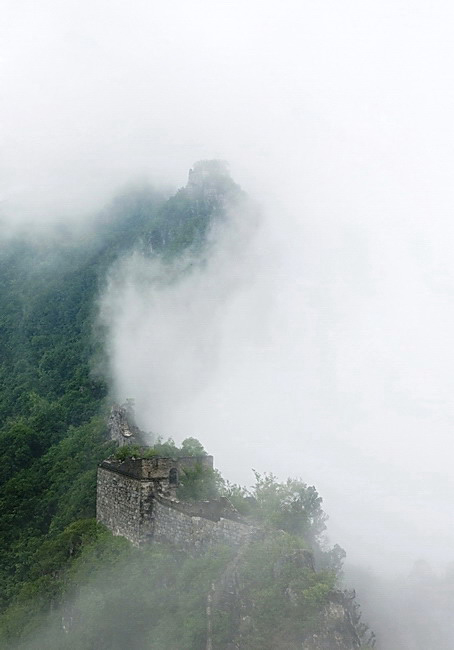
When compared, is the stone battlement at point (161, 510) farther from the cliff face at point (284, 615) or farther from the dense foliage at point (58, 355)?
the dense foliage at point (58, 355)

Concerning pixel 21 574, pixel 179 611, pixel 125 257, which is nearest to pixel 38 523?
pixel 21 574

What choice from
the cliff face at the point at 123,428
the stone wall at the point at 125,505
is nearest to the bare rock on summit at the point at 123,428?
the cliff face at the point at 123,428

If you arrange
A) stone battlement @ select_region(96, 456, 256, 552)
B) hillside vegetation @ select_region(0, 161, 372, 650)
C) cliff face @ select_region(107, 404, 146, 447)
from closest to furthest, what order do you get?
hillside vegetation @ select_region(0, 161, 372, 650) < stone battlement @ select_region(96, 456, 256, 552) < cliff face @ select_region(107, 404, 146, 447)

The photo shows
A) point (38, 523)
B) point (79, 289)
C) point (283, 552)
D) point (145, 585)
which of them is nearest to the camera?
point (283, 552)

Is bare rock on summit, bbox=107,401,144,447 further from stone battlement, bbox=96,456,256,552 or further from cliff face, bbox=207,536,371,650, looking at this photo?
cliff face, bbox=207,536,371,650

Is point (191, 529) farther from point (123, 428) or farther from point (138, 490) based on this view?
point (123, 428)

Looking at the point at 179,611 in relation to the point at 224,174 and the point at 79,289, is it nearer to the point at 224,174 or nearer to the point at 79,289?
the point at 79,289

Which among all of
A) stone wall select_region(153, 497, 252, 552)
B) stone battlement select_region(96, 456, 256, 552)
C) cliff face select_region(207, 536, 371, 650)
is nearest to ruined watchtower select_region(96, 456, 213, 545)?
stone battlement select_region(96, 456, 256, 552)

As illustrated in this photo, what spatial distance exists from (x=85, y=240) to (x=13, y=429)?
211 ft

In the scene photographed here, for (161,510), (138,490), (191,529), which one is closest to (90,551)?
(138,490)

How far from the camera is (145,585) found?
49.8 feet

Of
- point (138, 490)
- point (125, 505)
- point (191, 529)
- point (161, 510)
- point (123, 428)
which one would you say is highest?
point (123, 428)

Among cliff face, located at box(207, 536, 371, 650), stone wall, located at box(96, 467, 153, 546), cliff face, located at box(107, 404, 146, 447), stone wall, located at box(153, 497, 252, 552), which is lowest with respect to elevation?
cliff face, located at box(207, 536, 371, 650)

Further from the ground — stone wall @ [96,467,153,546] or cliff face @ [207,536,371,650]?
stone wall @ [96,467,153,546]
